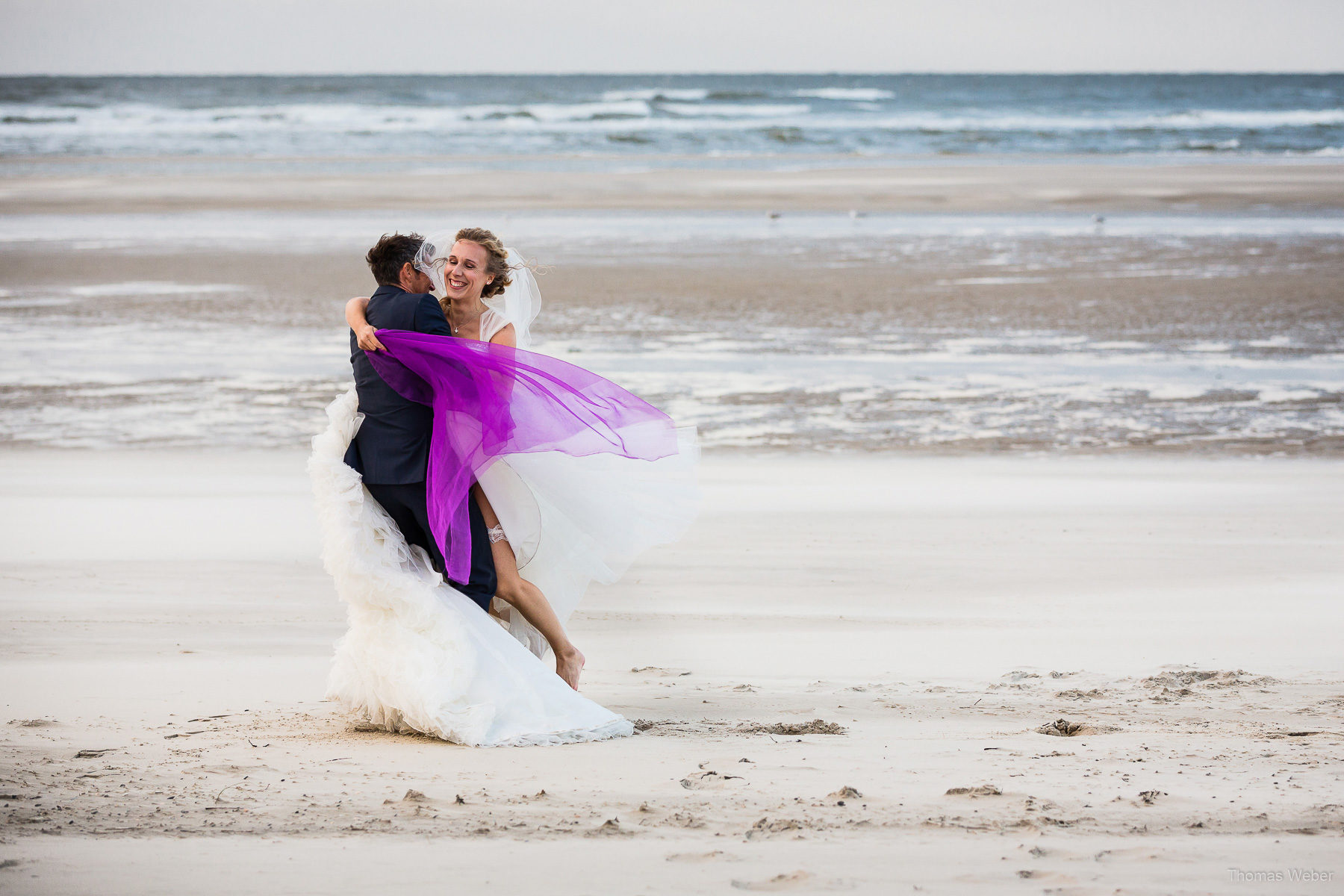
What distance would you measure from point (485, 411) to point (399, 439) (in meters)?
0.29

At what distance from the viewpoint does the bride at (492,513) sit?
3.78 m

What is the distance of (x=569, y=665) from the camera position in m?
4.16

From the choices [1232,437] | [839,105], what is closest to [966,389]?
[1232,437]

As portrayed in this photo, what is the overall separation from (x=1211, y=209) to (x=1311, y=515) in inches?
718

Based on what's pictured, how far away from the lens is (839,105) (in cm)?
5912

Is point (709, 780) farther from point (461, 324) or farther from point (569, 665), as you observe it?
point (461, 324)

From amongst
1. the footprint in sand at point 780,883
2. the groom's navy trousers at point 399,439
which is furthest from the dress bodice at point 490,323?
the footprint in sand at point 780,883

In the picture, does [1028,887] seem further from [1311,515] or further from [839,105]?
[839,105]

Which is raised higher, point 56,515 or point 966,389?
point 966,389

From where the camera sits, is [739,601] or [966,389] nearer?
[739,601]

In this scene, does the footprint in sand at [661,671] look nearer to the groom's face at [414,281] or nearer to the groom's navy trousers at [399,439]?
the groom's navy trousers at [399,439]

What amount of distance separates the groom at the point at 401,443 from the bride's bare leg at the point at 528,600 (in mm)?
114

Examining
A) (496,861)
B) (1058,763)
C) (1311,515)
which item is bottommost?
(496,861)

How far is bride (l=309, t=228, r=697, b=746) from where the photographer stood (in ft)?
12.4
